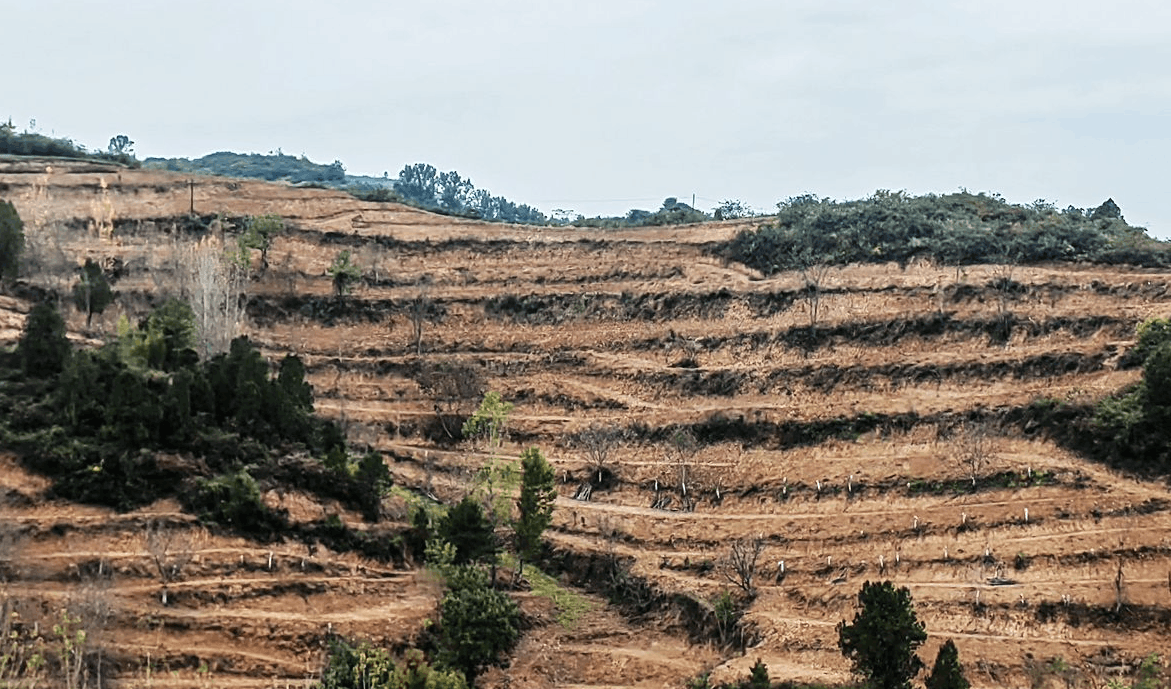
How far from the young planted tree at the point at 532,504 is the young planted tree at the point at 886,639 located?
10.8 m

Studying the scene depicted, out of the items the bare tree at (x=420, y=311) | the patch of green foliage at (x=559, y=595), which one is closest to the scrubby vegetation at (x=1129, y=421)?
the patch of green foliage at (x=559, y=595)

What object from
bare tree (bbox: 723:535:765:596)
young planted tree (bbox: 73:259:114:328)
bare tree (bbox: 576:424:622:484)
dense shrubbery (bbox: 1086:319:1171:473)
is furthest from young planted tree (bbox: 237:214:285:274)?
dense shrubbery (bbox: 1086:319:1171:473)

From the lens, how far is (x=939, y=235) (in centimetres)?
5434

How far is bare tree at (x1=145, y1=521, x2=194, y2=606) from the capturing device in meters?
32.3

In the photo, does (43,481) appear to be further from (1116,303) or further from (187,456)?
(1116,303)

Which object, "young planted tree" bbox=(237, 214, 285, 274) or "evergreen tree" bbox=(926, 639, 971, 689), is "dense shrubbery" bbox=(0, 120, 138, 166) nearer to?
"young planted tree" bbox=(237, 214, 285, 274)

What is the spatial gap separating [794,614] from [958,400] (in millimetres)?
11388

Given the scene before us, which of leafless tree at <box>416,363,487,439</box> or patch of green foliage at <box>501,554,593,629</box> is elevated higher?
leafless tree at <box>416,363,487,439</box>

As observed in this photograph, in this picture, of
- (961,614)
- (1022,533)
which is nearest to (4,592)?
(961,614)

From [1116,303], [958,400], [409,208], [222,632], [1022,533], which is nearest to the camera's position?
[222,632]

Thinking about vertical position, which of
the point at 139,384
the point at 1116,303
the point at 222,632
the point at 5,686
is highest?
the point at 1116,303

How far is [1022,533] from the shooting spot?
117 ft

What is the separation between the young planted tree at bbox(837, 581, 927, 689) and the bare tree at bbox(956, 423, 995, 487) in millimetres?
9836

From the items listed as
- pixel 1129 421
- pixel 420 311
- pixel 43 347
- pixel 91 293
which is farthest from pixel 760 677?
pixel 91 293
